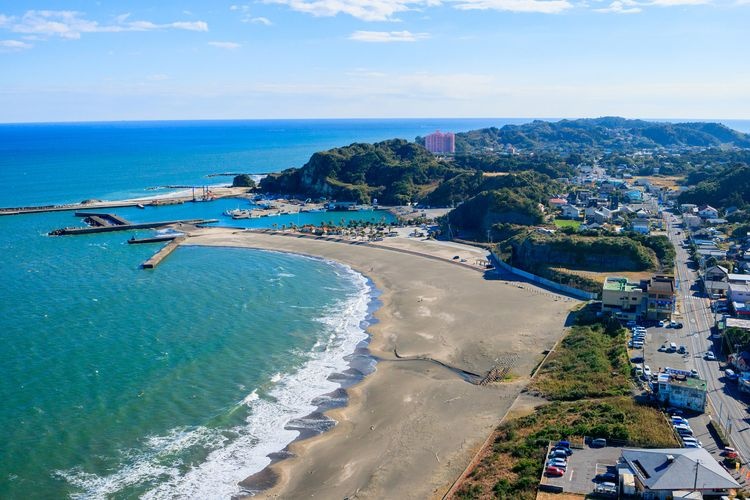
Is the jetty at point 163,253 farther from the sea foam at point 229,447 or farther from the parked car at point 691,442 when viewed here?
the parked car at point 691,442

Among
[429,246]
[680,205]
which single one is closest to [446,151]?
[680,205]

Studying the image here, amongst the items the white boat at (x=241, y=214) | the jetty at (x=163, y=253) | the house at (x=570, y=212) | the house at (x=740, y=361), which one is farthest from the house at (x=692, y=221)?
the jetty at (x=163, y=253)

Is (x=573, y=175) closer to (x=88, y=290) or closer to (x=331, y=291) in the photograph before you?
(x=331, y=291)

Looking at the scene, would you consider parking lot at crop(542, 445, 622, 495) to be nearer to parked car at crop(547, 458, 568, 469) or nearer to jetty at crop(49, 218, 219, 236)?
parked car at crop(547, 458, 568, 469)

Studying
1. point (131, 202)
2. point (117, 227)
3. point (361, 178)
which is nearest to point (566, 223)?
point (361, 178)

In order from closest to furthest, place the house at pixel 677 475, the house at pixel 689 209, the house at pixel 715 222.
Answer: the house at pixel 677 475 < the house at pixel 715 222 < the house at pixel 689 209

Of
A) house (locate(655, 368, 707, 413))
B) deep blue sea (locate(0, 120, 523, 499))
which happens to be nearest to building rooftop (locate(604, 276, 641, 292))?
house (locate(655, 368, 707, 413))

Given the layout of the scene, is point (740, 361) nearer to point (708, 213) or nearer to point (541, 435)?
point (541, 435)
